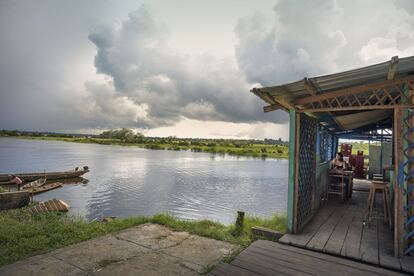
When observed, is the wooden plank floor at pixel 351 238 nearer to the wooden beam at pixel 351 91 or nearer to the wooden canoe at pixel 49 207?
the wooden beam at pixel 351 91

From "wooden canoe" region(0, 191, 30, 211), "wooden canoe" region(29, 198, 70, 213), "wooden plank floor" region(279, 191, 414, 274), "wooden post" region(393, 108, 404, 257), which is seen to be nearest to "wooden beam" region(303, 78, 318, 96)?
"wooden post" region(393, 108, 404, 257)

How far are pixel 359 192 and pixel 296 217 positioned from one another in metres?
6.45

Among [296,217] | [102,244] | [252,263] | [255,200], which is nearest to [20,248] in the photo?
[102,244]

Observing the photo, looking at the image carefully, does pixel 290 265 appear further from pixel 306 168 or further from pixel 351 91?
pixel 351 91

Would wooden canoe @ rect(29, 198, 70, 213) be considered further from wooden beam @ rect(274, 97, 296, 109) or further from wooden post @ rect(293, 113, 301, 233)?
wooden beam @ rect(274, 97, 296, 109)

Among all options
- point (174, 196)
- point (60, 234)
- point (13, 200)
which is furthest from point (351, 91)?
point (174, 196)

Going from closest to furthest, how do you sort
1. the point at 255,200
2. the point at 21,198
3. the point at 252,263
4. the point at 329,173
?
the point at 252,263, the point at 329,173, the point at 21,198, the point at 255,200

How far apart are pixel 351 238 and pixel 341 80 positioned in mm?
2846

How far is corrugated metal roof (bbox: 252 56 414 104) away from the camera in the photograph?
3.69m

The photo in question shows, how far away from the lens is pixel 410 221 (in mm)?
3967

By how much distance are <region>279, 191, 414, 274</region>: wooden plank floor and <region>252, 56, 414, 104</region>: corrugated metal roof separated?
256 cm

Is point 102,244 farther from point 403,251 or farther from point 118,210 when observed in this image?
point 118,210

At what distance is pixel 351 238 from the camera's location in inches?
186

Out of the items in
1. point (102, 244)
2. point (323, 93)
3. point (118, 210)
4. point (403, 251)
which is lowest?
point (118, 210)
